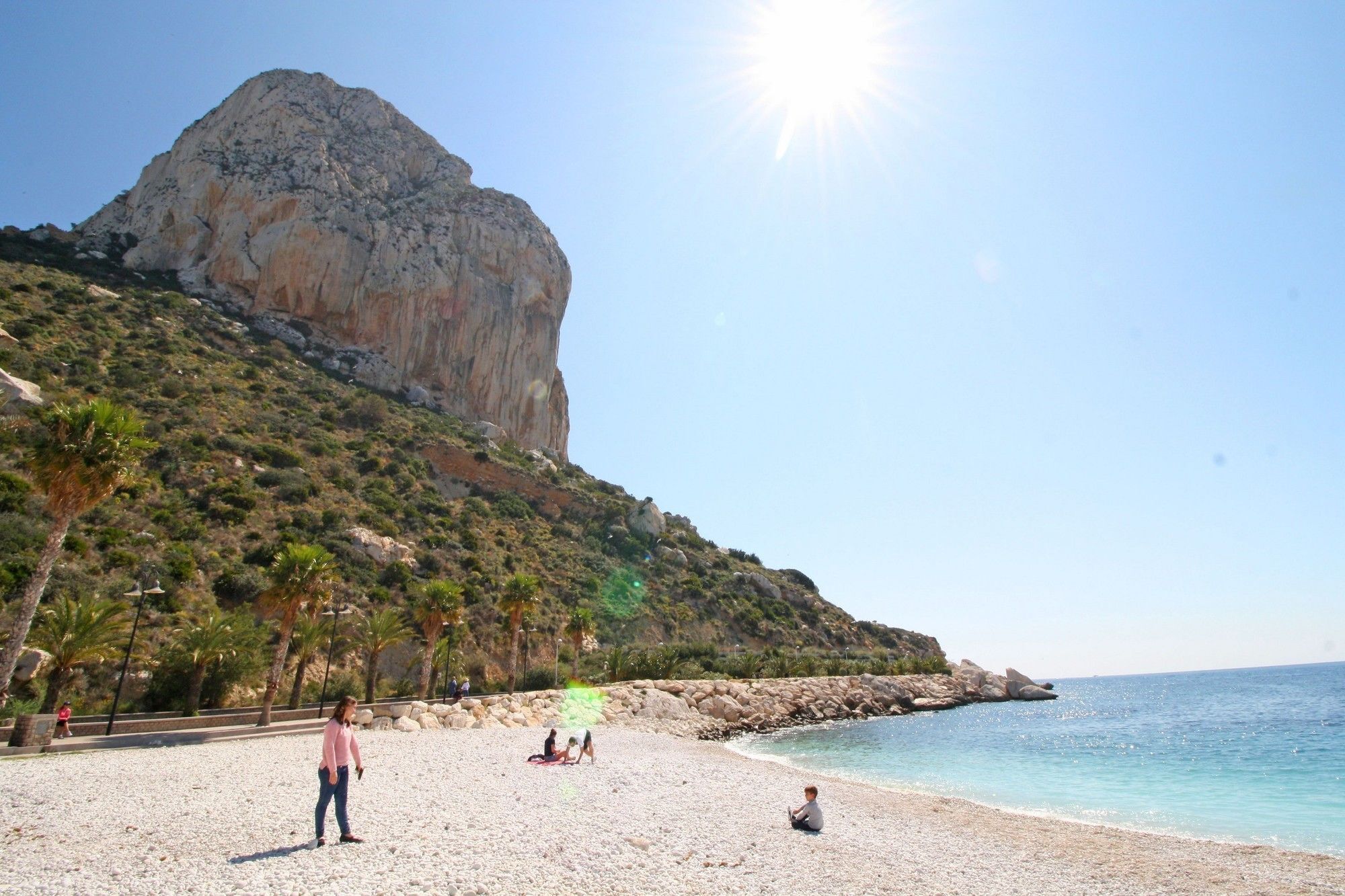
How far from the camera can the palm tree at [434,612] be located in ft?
82.4

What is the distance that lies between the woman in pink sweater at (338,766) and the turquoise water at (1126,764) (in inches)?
549

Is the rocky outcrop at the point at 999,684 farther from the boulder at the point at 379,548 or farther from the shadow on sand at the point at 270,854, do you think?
the shadow on sand at the point at 270,854

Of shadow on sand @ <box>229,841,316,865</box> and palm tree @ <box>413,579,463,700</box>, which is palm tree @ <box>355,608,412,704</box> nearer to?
palm tree @ <box>413,579,463,700</box>

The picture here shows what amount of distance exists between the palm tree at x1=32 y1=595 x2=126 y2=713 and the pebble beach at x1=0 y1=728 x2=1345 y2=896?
4514 mm

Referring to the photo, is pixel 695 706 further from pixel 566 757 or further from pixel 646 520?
pixel 646 520

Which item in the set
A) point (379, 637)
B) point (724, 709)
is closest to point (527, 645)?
point (724, 709)

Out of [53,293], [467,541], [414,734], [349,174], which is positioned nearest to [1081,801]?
[414,734]

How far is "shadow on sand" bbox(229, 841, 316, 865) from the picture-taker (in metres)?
6.62

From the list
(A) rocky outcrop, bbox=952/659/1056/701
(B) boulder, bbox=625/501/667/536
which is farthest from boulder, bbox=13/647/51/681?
(A) rocky outcrop, bbox=952/659/1056/701

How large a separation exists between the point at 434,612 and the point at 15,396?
2358 cm

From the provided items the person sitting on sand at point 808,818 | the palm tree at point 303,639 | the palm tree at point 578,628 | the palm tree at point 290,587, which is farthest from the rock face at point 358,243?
the person sitting on sand at point 808,818

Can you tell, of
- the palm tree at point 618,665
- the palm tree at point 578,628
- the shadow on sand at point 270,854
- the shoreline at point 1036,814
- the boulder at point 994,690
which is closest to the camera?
the shadow on sand at point 270,854

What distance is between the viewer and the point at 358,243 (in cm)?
6581

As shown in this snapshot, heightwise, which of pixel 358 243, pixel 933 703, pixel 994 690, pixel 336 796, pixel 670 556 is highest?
pixel 358 243
